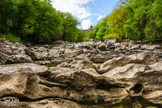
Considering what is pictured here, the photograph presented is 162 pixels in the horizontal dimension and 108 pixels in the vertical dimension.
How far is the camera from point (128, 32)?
73.3 ft

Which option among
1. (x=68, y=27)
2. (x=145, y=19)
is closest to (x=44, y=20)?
(x=68, y=27)

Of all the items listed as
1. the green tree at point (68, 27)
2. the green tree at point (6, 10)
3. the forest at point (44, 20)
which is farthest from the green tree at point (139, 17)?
the green tree at point (68, 27)

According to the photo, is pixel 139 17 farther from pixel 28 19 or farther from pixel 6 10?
pixel 6 10

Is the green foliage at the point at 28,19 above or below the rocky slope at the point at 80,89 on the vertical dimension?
above

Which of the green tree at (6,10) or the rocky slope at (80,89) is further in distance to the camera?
the green tree at (6,10)

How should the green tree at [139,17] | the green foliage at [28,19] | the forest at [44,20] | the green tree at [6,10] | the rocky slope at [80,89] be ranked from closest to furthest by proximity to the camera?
1. the rocky slope at [80,89]
2. the green tree at [6,10]
3. the forest at [44,20]
4. the green foliage at [28,19]
5. the green tree at [139,17]

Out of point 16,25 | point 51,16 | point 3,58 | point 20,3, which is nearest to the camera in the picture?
point 3,58

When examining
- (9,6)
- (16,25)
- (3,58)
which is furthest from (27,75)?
(16,25)

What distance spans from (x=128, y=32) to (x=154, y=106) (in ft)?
74.0

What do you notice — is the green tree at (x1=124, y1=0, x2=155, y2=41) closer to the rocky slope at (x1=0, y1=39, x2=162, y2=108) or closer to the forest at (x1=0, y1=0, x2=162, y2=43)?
the forest at (x1=0, y1=0, x2=162, y2=43)

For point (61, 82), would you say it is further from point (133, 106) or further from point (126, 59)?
point (126, 59)

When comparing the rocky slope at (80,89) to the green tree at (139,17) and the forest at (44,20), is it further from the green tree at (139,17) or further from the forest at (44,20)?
the green tree at (139,17)

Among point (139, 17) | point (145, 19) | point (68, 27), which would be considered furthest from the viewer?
point (68, 27)

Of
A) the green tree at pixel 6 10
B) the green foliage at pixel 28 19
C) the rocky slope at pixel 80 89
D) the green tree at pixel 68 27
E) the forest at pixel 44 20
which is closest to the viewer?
the rocky slope at pixel 80 89
